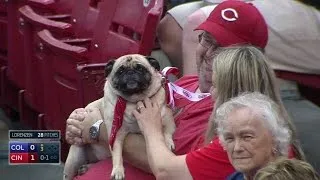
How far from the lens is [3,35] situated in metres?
7.51

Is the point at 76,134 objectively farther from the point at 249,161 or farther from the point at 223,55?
the point at 249,161

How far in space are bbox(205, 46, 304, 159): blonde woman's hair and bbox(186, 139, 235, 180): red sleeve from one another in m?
0.10

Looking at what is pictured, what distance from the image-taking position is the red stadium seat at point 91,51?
5.04m

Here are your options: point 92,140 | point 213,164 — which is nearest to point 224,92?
point 213,164

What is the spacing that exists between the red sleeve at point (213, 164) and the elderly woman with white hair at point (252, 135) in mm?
211

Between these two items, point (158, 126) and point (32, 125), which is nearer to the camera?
point (158, 126)

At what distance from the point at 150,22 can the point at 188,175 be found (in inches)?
55.9

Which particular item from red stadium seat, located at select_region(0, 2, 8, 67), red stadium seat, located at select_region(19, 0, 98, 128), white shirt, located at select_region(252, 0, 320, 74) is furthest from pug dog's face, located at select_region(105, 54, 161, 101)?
red stadium seat, located at select_region(0, 2, 8, 67)

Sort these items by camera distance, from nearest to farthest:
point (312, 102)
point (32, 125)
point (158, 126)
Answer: point (158, 126)
point (312, 102)
point (32, 125)

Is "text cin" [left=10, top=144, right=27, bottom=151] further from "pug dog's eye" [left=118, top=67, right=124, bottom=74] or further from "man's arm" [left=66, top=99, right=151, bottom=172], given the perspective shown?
"pug dog's eye" [left=118, top=67, right=124, bottom=74]

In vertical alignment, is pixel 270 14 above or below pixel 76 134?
above

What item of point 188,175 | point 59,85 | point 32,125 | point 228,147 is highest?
point 228,147

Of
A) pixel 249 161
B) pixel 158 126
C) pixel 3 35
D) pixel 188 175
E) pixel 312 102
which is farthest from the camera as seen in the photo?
pixel 3 35

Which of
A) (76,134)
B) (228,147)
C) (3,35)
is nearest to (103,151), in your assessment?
(76,134)
